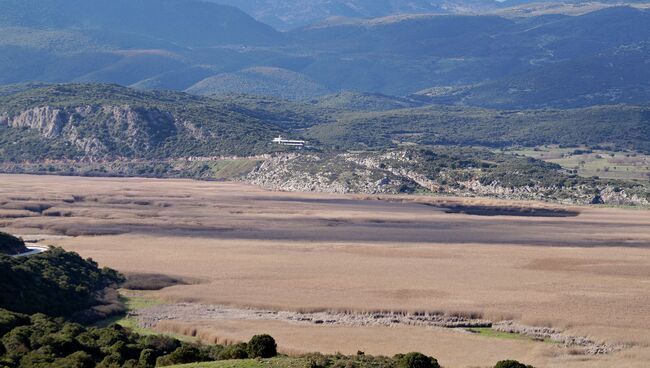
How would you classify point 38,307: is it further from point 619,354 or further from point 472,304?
point 619,354

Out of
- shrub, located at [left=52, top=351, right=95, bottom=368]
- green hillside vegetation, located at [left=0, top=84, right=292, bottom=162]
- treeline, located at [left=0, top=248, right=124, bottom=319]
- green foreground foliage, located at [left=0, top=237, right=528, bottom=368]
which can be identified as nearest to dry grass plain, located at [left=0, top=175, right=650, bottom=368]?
treeline, located at [left=0, top=248, right=124, bottom=319]

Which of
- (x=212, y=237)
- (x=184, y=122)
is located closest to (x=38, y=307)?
(x=212, y=237)

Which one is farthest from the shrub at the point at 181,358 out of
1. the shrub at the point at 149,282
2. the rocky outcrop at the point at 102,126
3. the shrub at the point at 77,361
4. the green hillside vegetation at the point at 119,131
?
the rocky outcrop at the point at 102,126

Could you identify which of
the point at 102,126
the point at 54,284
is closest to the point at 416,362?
the point at 54,284

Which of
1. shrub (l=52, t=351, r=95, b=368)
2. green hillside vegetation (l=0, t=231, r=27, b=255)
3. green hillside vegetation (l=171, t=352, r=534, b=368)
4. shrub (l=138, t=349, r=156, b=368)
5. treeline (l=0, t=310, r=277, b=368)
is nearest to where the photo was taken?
green hillside vegetation (l=171, t=352, r=534, b=368)

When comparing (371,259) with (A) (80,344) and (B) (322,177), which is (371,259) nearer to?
(A) (80,344)

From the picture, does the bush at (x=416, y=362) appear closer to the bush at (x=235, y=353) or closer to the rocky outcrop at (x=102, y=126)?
the bush at (x=235, y=353)

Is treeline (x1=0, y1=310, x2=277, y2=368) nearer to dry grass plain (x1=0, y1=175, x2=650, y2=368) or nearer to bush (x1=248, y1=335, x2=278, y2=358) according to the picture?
bush (x1=248, y1=335, x2=278, y2=358)
